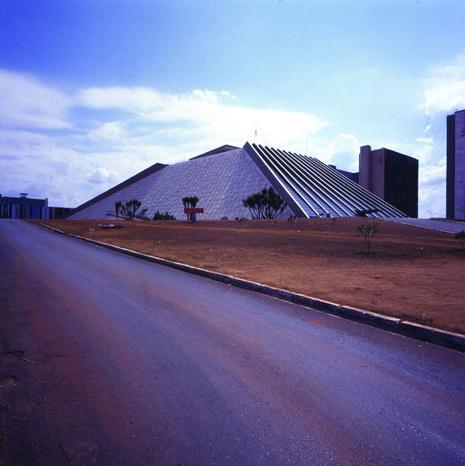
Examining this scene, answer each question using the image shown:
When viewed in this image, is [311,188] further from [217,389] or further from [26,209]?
[26,209]

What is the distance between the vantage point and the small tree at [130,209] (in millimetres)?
52906

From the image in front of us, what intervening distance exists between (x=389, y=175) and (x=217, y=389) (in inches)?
2867

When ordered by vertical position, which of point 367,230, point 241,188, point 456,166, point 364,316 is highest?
point 456,166

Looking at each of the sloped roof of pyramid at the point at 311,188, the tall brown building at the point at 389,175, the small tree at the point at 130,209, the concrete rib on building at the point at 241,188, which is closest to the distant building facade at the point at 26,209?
the concrete rib on building at the point at 241,188

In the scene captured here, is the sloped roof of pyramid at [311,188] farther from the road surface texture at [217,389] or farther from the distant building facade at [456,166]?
the road surface texture at [217,389]

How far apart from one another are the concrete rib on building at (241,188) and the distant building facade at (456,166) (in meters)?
6.91

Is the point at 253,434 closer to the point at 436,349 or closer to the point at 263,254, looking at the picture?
the point at 436,349

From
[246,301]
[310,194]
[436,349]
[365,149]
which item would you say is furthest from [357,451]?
[365,149]

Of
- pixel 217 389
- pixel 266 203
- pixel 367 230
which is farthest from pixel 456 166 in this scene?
pixel 217 389

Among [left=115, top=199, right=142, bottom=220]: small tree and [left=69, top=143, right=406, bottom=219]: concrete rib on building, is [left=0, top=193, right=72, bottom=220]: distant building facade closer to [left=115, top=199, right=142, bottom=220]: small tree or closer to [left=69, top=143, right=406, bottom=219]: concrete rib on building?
[left=69, top=143, right=406, bottom=219]: concrete rib on building

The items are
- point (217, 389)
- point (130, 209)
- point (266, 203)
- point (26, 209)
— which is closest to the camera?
point (217, 389)

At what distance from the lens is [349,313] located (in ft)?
19.7

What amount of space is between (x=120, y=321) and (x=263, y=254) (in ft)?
29.4

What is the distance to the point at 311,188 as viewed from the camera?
47.0 meters
